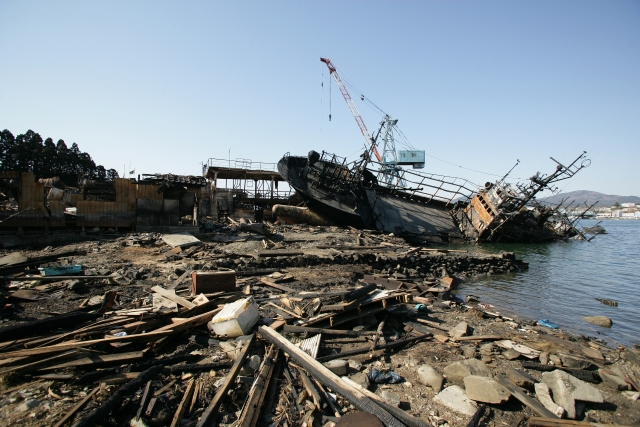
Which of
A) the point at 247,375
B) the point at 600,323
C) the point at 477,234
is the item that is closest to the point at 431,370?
the point at 247,375

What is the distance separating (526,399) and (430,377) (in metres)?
1.35

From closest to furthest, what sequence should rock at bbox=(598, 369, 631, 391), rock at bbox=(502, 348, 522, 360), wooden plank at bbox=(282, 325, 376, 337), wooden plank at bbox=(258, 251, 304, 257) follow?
1. rock at bbox=(598, 369, 631, 391)
2. wooden plank at bbox=(282, 325, 376, 337)
3. rock at bbox=(502, 348, 522, 360)
4. wooden plank at bbox=(258, 251, 304, 257)

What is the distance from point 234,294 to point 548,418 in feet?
20.8

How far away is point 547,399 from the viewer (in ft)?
15.8

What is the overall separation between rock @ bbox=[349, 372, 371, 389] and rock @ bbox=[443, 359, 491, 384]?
1454 millimetres

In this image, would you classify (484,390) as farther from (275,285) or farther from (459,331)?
(275,285)

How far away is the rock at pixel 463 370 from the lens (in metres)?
5.28

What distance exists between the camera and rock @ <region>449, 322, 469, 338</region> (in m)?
7.12

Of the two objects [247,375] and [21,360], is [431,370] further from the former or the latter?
[21,360]

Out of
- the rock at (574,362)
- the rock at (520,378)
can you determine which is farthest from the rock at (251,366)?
the rock at (574,362)

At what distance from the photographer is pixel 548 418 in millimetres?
4340

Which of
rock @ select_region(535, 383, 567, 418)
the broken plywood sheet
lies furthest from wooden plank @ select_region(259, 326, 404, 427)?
the broken plywood sheet

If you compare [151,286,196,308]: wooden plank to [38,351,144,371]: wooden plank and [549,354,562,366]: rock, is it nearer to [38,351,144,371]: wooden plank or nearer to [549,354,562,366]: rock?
[38,351,144,371]: wooden plank

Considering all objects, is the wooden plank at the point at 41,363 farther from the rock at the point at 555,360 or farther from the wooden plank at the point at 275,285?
the rock at the point at 555,360
